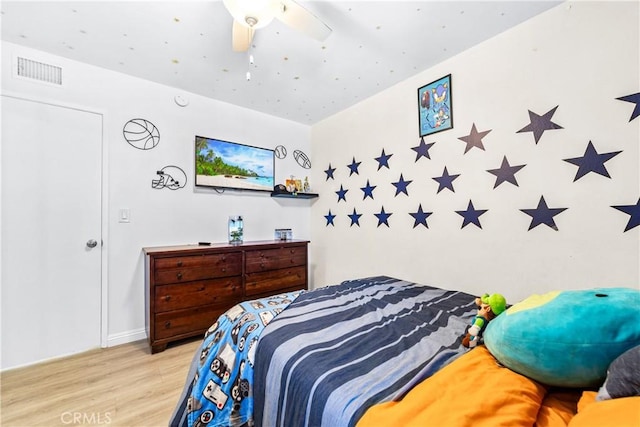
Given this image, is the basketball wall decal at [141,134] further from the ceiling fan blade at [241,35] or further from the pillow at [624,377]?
the pillow at [624,377]

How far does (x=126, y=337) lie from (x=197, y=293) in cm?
82

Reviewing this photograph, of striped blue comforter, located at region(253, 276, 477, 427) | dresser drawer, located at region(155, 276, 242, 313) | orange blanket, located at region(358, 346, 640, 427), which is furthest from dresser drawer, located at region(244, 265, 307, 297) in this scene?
orange blanket, located at region(358, 346, 640, 427)

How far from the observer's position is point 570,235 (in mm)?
1560

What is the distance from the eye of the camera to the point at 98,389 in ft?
5.52

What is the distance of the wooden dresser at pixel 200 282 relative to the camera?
82.8 inches

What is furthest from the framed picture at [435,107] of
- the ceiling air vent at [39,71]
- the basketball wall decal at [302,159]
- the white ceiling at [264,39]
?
the ceiling air vent at [39,71]

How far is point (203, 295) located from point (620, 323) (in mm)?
2556

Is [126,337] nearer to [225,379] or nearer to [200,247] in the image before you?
[200,247]

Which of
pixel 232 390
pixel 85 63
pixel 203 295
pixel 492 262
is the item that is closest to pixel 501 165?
pixel 492 262

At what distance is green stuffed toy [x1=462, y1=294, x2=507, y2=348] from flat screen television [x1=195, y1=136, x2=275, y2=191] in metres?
2.62

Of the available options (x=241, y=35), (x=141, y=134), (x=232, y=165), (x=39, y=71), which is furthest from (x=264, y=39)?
(x=39, y=71)

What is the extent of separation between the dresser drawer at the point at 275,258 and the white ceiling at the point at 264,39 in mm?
1765

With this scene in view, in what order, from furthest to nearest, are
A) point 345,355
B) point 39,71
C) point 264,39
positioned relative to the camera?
point 39,71, point 264,39, point 345,355

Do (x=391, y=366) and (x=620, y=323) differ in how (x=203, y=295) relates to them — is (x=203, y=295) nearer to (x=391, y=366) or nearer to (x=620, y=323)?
(x=391, y=366)
